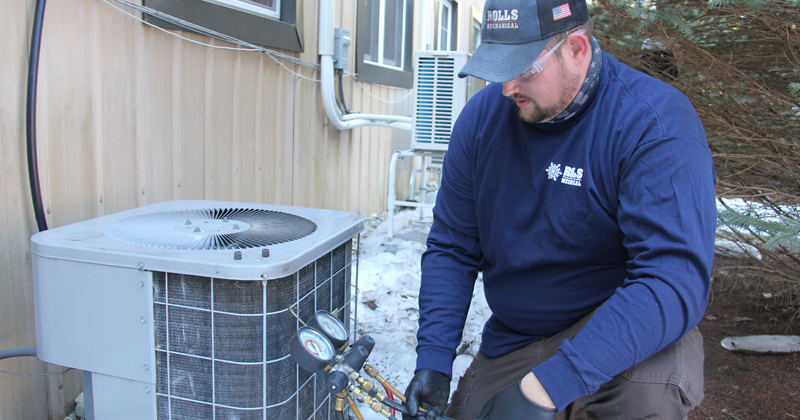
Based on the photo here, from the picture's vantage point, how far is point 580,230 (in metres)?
1.29

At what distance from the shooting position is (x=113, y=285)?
3.86 feet

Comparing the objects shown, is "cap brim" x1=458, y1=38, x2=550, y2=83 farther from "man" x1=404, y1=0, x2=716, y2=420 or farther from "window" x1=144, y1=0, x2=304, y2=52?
"window" x1=144, y1=0, x2=304, y2=52

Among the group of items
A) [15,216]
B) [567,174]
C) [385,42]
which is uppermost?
[385,42]

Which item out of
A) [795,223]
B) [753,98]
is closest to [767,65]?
[753,98]

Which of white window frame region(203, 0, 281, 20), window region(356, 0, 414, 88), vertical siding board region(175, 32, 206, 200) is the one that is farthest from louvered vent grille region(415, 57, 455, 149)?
vertical siding board region(175, 32, 206, 200)

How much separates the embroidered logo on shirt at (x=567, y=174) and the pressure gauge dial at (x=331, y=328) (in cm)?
61

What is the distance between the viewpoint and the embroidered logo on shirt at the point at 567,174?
1273 mm

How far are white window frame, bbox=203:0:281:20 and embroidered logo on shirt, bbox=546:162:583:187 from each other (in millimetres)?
1812

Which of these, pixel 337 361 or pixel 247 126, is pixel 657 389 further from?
pixel 247 126

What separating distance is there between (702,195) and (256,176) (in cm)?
224

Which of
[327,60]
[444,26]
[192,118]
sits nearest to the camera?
[192,118]

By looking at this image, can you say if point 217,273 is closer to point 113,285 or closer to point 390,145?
point 113,285

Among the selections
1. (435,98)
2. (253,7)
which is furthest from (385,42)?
(253,7)

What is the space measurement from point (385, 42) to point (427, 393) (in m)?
4.18
